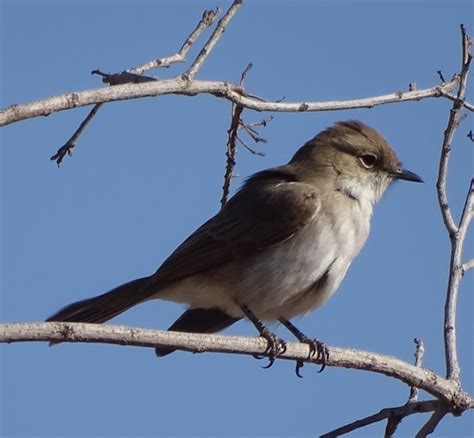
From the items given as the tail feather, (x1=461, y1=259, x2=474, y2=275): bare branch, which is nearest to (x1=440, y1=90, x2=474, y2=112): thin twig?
(x1=461, y1=259, x2=474, y2=275): bare branch

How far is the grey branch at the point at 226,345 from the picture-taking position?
432 centimetres

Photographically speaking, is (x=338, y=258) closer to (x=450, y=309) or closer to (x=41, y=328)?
(x=450, y=309)

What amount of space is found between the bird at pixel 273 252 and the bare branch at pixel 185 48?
1.90 m

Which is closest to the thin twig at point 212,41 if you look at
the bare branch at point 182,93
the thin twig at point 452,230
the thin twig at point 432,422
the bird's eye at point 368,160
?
the bare branch at point 182,93

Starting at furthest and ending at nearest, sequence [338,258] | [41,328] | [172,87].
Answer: [338,258] → [172,87] → [41,328]

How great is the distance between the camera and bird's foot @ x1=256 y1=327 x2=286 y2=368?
5934 millimetres

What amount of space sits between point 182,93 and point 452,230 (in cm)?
191

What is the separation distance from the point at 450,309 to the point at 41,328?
2.51m

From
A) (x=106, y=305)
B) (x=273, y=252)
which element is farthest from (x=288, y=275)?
(x=106, y=305)

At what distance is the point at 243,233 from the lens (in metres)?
7.29

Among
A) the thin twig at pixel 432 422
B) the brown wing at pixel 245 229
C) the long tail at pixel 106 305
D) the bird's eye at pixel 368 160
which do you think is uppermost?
the bird's eye at pixel 368 160

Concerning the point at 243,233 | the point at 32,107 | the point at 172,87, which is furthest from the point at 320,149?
the point at 32,107

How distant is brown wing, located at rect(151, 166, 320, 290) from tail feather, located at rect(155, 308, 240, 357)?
43 cm

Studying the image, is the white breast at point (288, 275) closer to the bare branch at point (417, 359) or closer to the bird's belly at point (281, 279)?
the bird's belly at point (281, 279)
